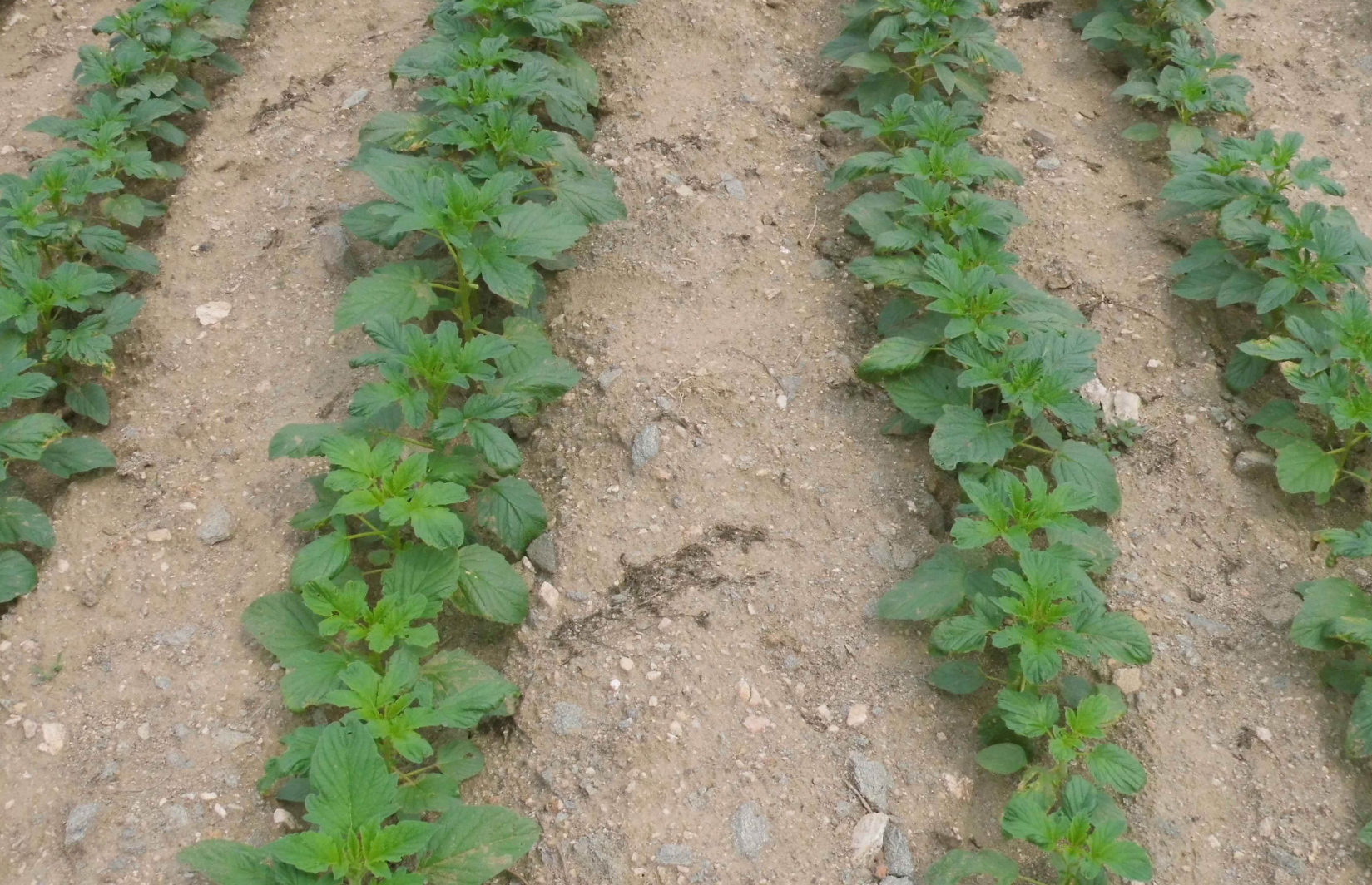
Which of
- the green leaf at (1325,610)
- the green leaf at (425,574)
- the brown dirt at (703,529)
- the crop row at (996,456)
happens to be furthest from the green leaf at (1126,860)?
the green leaf at (425,574)

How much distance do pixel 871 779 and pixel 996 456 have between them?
111 cm

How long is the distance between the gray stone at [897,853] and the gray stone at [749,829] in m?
0.33

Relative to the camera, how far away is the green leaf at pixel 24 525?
12.9ft

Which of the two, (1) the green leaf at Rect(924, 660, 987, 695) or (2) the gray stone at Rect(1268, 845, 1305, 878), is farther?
(1) the green leaf at Rect(924, 660, 987, 695)

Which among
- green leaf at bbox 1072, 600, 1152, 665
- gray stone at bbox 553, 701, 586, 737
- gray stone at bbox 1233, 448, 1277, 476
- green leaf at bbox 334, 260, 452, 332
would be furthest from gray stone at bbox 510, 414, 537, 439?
gray stone at bbox 1233, 448, 1277, 476

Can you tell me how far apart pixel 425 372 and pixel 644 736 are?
1294mm

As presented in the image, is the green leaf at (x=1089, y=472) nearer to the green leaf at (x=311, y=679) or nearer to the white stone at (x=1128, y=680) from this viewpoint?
the white stone at (x=1128, y=680)

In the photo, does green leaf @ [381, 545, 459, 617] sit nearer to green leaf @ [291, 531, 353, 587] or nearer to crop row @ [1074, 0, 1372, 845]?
green leaf @ [291, 531, 353, 587]

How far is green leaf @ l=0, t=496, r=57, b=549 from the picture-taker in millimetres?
3934

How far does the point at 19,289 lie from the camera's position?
440cm

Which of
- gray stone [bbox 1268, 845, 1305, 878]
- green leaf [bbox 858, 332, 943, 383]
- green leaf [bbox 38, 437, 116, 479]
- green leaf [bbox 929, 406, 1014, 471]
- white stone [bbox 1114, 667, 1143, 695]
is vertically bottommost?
gray stone [bbox 1268, 845, 1305, 878]

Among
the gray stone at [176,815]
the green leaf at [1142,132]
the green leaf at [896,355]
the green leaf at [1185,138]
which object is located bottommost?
the gray stone at [176,815]

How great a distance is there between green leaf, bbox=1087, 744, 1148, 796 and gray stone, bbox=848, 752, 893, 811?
0.55 m

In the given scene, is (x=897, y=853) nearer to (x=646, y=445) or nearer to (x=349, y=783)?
(x=349, y=783)
